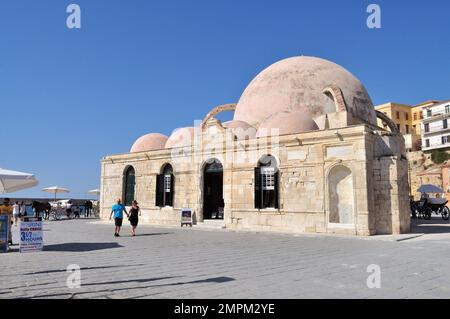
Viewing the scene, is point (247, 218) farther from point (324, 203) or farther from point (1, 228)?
point (1, 228)

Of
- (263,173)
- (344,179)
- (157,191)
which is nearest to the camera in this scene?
(344,179)

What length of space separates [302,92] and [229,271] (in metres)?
14.3

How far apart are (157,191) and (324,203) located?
9481mm

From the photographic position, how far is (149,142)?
23078 mm

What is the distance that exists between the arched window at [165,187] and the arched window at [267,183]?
5270 mm

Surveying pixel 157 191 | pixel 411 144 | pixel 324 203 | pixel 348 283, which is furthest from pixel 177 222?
pixel 411 144

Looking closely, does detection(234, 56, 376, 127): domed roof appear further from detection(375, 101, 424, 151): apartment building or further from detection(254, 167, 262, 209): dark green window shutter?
detection(375, 101, 424, 151): apartment building

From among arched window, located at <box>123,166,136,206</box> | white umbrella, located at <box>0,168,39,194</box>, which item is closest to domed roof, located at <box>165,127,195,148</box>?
arched window, located at <box>123,166,136,206</box>

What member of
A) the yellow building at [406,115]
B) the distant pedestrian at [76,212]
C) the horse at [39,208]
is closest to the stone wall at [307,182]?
the horse at [39,208]

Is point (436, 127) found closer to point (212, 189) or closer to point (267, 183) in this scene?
point (212, 189)

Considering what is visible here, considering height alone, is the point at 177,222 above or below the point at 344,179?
below

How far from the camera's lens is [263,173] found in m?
15.7

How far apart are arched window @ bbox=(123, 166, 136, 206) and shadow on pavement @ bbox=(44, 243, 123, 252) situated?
10.7 m

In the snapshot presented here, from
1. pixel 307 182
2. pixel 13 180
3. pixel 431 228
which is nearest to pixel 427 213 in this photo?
pixel 431 228
